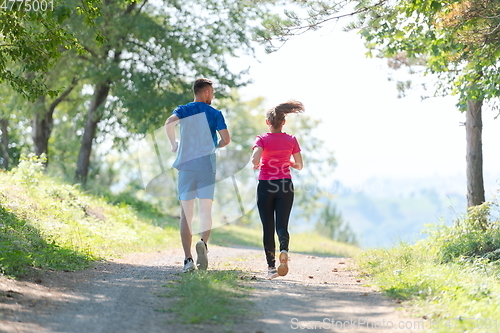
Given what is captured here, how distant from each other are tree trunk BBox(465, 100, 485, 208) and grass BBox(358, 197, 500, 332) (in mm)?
1544

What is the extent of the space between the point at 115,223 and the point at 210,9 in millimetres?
10877

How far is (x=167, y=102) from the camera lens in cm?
1966

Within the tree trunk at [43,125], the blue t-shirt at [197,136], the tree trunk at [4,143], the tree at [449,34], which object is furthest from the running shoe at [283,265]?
the tree trunk at [4,143]

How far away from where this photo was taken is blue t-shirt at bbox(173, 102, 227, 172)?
687 centimetres

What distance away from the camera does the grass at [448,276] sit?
4531 millimetres

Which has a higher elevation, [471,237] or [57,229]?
[471,237]

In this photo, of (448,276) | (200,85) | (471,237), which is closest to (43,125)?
(200,85)

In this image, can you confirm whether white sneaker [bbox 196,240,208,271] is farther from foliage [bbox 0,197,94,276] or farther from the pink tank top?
foliage [bbox 0,197,94,276]

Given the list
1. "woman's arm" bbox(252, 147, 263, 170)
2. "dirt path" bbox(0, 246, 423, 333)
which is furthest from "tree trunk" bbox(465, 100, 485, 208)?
"woman's arm" bbox(252, 147, 263, 170)

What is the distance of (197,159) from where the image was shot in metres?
6.86

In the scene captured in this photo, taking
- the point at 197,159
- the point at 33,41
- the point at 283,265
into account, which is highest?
the point at 33,41

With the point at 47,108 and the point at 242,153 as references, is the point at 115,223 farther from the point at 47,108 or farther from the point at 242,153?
the point at 47,108

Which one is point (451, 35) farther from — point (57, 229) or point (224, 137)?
point (57, 229)

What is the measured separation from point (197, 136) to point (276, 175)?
1.13 m
